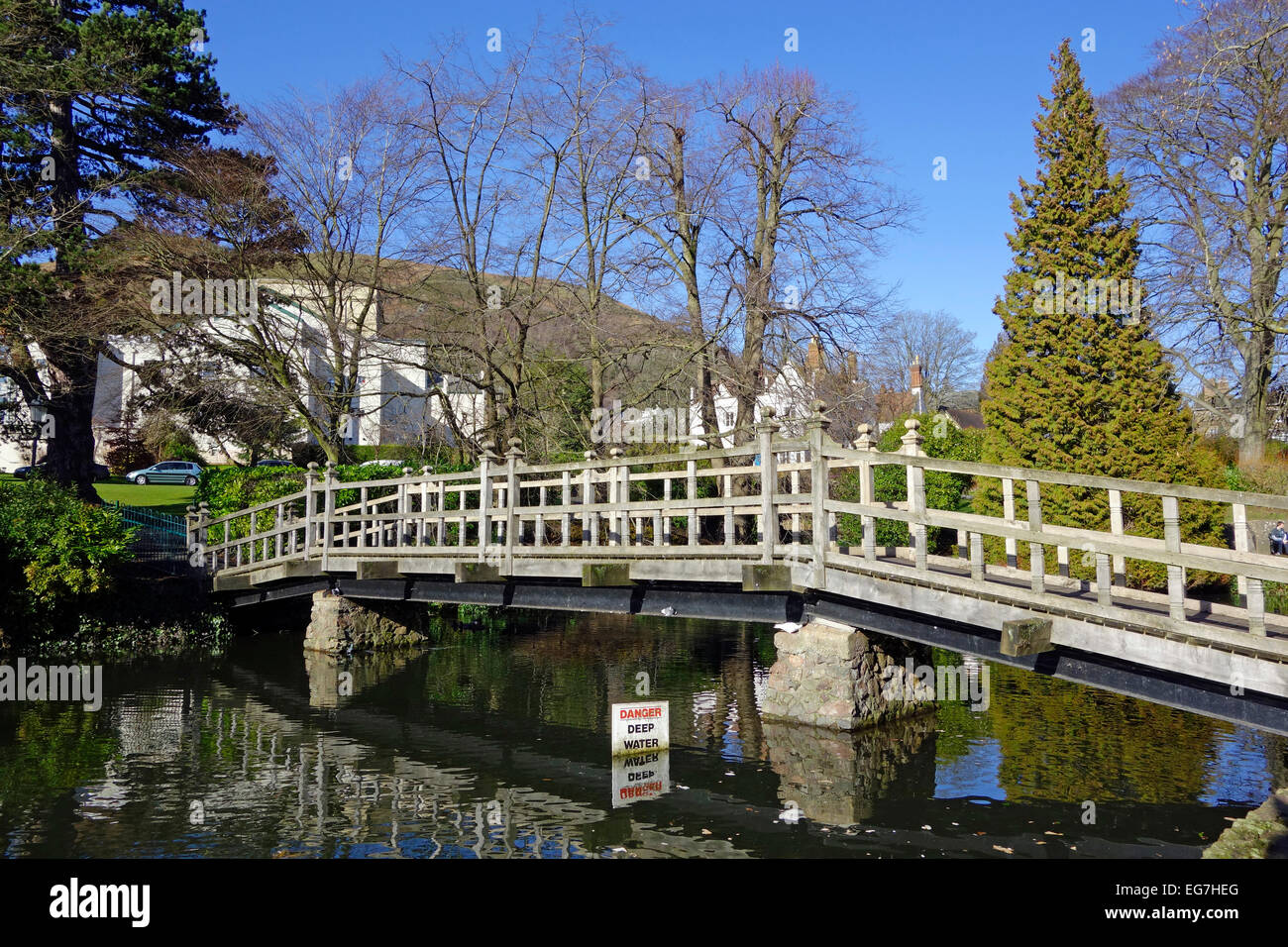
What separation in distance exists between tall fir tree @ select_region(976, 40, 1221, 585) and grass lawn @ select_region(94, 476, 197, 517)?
84.2ft

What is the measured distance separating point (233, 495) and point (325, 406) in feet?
10.6

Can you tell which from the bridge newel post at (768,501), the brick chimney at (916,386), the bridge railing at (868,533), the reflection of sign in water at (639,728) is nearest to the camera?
the bridge railing at (868,533)

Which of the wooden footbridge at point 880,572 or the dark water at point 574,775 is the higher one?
the wooden footbridge at point 880,572

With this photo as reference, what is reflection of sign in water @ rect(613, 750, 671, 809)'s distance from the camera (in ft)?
32.4

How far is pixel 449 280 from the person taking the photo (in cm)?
2283

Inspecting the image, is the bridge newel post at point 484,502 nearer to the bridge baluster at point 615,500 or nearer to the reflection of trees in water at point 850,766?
the bridge baluster at point 615,500

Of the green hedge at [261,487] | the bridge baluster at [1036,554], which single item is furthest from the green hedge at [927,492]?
the bridge baluster at [1036,554]

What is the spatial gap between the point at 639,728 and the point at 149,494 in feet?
105

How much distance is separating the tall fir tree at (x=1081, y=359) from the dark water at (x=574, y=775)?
6762 millimetres

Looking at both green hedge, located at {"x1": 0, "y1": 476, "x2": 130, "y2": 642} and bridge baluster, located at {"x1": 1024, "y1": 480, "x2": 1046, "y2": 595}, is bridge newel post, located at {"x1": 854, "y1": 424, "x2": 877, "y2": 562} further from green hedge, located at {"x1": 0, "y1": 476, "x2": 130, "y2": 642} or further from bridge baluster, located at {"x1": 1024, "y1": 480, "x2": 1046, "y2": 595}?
green hedge, located at {"x1": 0, "y1": 476, "x2": 130, "y2": 642}

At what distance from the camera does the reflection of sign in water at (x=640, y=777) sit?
9.88 m

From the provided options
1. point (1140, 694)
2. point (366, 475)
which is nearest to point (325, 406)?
point (366, 475)
